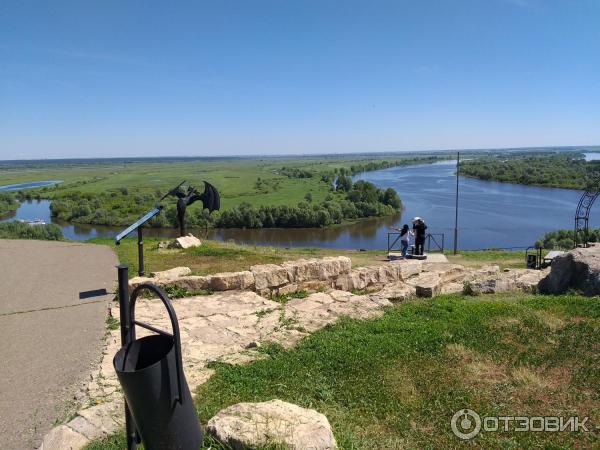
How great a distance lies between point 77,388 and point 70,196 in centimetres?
7186

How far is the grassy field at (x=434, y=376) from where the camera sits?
3938 mm

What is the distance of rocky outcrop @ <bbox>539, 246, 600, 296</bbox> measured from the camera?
319 inches

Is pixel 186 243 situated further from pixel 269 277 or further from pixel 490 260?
pixel 490 260

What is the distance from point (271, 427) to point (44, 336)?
4737 mm

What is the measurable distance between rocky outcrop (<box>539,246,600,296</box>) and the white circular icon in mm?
5294

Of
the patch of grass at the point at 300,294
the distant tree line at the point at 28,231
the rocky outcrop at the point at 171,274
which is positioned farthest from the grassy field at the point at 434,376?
the distant tree line at the point at 28,231

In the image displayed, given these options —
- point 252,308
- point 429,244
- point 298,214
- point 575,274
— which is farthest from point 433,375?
point 298,214

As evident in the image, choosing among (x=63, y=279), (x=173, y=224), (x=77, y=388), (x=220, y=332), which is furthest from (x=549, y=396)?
(x=173, y=224)

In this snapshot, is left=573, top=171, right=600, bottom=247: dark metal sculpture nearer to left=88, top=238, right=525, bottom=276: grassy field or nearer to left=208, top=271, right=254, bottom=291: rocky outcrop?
left=88, top=238, right=525, bottom=276: grassy field

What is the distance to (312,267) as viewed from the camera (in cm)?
1026

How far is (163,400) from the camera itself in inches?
92.4

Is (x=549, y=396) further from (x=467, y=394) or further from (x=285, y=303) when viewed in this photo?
(x=285, y=303)

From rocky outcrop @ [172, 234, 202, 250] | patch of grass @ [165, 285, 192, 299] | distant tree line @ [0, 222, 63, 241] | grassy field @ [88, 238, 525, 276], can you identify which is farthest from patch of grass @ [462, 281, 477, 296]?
distant tree line @ [0, 222, 63, 241]

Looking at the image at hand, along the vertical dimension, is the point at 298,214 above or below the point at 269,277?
below
